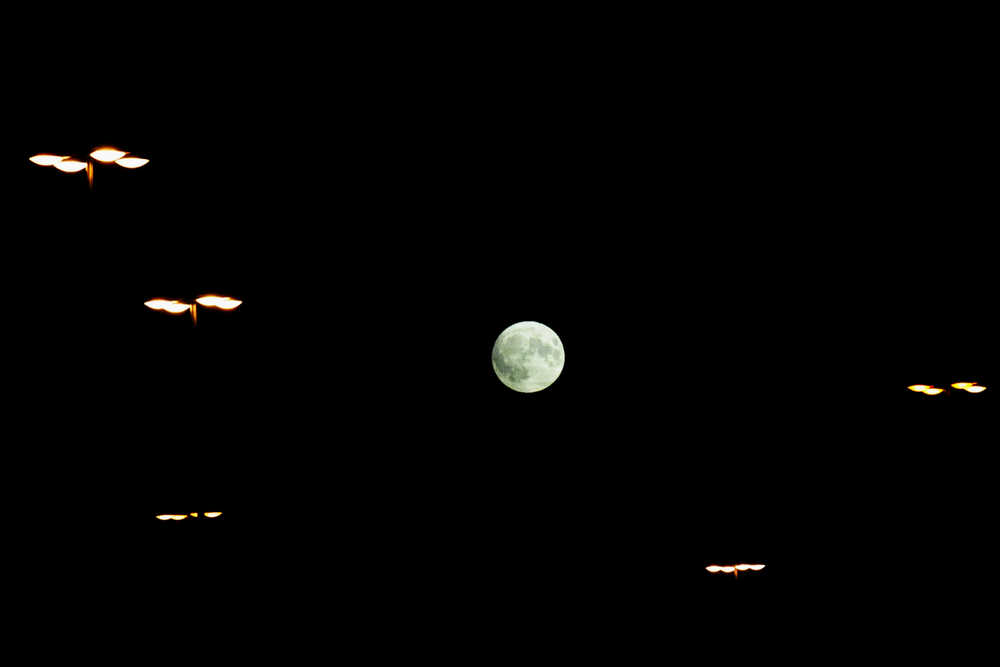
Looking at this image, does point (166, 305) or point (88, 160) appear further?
point (166, 305)

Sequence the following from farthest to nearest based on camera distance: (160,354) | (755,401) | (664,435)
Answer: (664,435) → (755,401) → (160,354)

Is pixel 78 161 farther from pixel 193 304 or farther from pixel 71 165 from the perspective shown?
pixel 193 304

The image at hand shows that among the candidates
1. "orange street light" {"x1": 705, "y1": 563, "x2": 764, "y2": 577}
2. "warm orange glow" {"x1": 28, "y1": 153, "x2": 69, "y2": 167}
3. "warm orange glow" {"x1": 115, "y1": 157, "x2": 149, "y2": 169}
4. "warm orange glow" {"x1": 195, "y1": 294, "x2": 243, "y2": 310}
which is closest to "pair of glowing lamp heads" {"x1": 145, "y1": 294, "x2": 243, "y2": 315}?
"warm orange glow" {"x1": 195, "y1": 294, "x2": 243, "y2": 310}

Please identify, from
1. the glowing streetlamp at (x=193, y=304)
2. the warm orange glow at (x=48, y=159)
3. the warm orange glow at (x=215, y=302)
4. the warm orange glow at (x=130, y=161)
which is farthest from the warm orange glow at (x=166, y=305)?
the warm orange glow at (x=48, y=159)

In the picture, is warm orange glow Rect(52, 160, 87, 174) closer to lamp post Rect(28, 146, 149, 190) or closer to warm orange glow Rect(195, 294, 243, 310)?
lamp post Rect(28, 146, 149, 190)

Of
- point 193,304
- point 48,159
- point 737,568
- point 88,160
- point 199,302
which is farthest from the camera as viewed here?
point 737,568

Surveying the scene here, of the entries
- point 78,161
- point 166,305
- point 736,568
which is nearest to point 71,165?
point 78,161

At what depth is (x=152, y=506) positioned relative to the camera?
11070mm

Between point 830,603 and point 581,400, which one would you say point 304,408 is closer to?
point 581,400

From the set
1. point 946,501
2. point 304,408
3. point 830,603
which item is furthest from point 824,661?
point 304,408

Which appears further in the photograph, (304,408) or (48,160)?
(304,408)

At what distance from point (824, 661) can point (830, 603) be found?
45.0 inches

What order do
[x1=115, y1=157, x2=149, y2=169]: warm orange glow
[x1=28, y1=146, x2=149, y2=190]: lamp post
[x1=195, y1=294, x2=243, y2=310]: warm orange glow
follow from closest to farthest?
1. [x1=28, y1=146, x2=149, y2=190]: lamp post
2. [x1=115, y1=157, x2=149, y2=169]: warm orange glow
3. [x1=195, y1=294, x2=243, y2=310]: warm orange glow

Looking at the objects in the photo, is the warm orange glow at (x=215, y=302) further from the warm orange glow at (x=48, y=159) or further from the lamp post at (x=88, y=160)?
the warm orange glow at (x=48, y=159)
